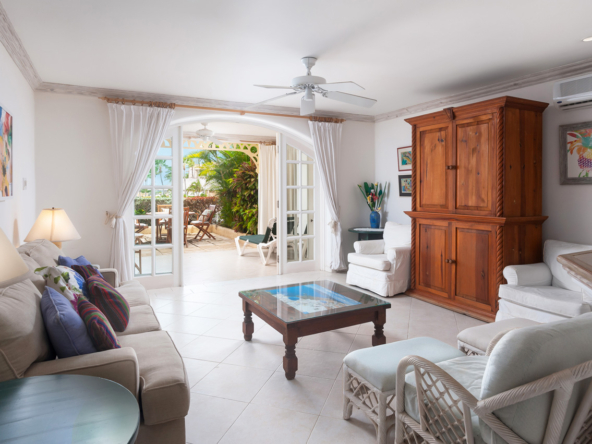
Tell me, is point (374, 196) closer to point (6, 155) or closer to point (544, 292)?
point (544, 292)

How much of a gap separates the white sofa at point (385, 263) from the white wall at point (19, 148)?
12.1 ft

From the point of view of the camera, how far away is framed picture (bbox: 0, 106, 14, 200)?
2.81 m

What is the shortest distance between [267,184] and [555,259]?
6360mm

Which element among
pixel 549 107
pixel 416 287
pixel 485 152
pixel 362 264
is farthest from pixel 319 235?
pixel 549 107

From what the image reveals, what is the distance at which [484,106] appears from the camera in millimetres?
3809

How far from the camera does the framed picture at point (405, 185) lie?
5.60 metres

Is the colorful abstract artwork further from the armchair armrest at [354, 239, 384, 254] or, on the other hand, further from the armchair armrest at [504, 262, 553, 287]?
the armchair armrest at [504, 262, 553, 287]

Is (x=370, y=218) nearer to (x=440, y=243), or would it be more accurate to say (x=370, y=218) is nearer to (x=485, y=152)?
(x=440, y=243)

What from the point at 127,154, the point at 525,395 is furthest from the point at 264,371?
the point at 127,154

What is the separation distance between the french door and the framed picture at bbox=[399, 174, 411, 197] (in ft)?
4.36

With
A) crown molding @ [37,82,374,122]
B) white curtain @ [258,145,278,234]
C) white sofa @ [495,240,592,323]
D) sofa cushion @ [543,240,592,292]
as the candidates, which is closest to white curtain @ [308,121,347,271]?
crown molding @ [37,82,374,122]

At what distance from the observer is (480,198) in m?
3.93

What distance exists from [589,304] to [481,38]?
88.2 inches

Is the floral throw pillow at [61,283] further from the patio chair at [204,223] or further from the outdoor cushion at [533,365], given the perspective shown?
the patio chair at [204,223]
